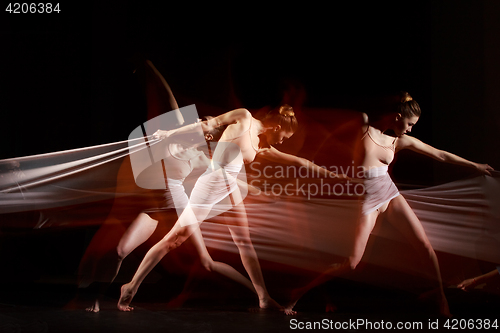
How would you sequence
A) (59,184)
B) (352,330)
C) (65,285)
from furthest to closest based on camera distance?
(65,285) → (59,184) → (352,330)

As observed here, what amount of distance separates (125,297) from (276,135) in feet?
5.68

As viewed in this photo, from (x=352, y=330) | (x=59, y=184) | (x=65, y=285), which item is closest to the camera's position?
(x=352, y=330)

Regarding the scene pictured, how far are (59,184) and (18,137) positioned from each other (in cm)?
73

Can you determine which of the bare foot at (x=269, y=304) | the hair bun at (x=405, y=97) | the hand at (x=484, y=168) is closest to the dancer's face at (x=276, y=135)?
the hair bun at (x=405, y=97)

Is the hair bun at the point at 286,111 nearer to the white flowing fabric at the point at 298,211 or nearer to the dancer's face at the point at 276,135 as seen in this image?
the dancer's face at the point at 276,135

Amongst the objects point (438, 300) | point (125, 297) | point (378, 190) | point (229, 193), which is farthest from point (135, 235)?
point (438, 300)

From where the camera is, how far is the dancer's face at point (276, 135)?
307cm

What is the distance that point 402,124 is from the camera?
9.92 ft

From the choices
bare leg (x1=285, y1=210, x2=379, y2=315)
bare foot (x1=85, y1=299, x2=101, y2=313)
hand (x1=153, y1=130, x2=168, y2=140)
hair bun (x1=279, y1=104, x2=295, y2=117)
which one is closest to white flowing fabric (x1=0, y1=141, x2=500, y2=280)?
bare leg (x1=285, y1=210, x2=379, y2=315)

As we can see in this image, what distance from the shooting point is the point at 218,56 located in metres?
3.26

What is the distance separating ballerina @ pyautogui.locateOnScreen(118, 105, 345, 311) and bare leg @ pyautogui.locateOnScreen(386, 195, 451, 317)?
20.8 inches

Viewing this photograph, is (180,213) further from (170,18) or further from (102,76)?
(170,18)

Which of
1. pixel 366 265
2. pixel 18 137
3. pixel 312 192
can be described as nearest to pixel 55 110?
pixel 18 137

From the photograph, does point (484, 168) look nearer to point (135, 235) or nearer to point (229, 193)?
point (229, 193)
